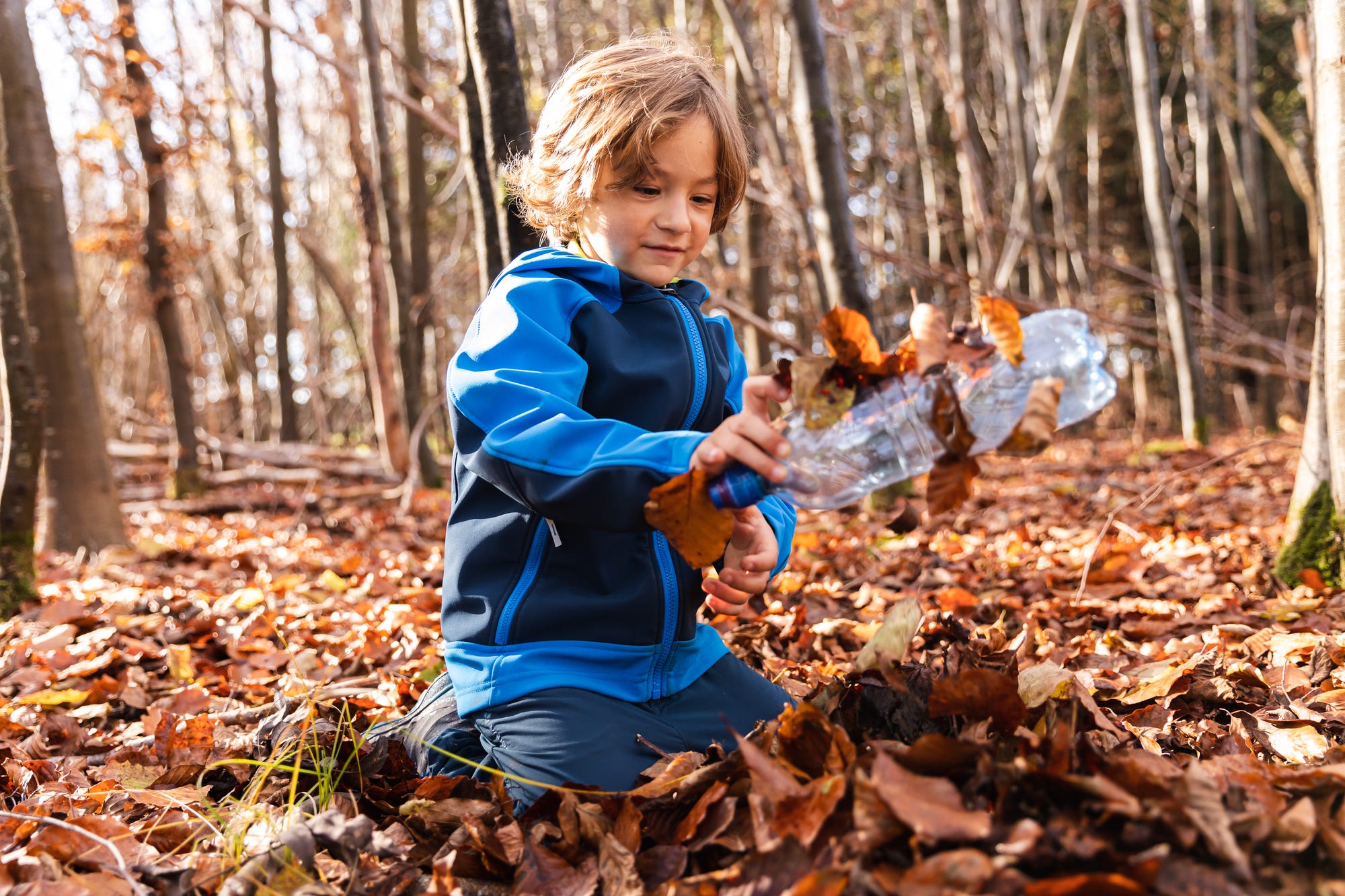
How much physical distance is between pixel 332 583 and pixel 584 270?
244cm

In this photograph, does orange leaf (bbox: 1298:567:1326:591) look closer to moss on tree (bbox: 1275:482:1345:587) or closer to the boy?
moss on tree (bbox: 1275:482:1345:587)

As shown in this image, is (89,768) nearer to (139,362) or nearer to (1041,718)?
(1041,718)

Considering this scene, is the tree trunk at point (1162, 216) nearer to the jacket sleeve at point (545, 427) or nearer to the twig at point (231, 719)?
the jacket sleeve at point (545, 427)

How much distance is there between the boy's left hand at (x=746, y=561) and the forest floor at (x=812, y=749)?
272 millimetres

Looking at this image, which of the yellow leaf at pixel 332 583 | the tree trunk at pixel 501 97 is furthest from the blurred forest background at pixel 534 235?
the yellow leaf at pixel 332 583

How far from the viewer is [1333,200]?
2.58 meters

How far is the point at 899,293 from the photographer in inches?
694

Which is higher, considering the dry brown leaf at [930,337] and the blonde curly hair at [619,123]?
the blonde curly hair at [619,123]

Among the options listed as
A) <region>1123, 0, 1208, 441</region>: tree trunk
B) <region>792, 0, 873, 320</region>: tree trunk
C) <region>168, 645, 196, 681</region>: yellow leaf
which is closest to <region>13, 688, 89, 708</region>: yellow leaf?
<region>168, 645, 196, 681</region>: yellow leaf

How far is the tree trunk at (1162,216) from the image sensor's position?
8672 mm

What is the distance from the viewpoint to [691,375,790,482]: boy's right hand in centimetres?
132

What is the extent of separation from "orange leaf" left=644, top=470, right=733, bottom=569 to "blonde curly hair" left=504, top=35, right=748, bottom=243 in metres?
0.79

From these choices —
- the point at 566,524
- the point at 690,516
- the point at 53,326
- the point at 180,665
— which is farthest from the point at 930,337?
the point at 53,326

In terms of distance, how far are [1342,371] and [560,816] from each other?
99.4 inches
